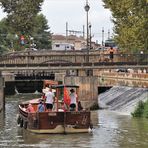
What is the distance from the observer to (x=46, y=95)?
4041cm

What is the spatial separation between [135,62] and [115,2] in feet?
46.8

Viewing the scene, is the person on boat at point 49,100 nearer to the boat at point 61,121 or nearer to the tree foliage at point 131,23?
the boat at point 61,121

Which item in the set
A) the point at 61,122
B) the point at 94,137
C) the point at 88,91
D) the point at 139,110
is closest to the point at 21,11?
the point at 88,91

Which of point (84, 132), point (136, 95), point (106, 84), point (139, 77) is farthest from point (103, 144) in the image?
point (106, 84)

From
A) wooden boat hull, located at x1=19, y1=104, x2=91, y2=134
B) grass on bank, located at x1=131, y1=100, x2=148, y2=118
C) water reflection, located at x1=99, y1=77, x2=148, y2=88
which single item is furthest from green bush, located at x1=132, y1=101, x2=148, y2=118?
wooden boat hull, located at x1=19, y1=104, x2=91, y2=134

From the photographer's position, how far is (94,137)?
3834 centimetres

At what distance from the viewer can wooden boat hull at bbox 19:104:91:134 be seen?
39.1 meters

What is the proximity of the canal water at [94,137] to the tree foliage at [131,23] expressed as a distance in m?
19.9

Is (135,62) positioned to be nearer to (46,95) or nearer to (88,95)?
(88,95)

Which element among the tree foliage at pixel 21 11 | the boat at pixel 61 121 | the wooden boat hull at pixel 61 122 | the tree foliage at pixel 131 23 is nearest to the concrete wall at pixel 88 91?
the tree foliage at pixel 131 23

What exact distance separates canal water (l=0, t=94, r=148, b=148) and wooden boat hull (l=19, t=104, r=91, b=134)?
44 cm

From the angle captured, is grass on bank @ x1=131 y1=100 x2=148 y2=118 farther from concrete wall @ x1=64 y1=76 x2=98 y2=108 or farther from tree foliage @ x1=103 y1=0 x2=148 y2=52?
tree foliage @ x1=103 y1=0 x2=148 y2=52

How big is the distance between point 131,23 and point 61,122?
33.1 meters

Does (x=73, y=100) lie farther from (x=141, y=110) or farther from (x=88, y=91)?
(x=88, y=91)
